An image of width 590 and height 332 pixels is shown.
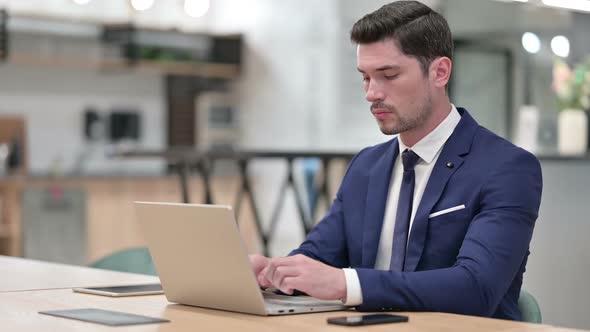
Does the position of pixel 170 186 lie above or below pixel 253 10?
below

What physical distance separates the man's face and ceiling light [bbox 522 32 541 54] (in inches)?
184

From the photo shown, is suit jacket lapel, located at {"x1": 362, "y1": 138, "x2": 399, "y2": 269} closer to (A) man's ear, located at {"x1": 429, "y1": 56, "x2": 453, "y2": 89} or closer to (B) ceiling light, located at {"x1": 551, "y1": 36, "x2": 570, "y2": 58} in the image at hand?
(A) man's ear, located at {"x1": 429, "y1": 56, "x2": 453, "y2": 89}

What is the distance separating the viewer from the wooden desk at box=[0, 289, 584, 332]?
1608mm

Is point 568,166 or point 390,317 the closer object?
point 390,317

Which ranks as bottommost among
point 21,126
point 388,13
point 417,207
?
point 21,126

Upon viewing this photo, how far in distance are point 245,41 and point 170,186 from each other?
1.91 m

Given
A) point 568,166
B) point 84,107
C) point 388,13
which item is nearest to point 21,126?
point 84,107

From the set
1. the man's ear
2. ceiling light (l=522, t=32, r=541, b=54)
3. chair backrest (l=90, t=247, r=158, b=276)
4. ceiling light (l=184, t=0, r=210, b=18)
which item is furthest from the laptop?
ceiling light (l=184, t=0, r=210, b=18)

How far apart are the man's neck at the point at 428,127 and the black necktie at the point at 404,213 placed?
0.03 metres

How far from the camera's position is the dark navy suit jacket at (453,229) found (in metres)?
1.82

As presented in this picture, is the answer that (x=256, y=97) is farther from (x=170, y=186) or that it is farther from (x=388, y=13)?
(x=388, y=13)

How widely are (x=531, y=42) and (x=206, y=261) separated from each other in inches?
205

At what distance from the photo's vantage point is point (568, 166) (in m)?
4.54

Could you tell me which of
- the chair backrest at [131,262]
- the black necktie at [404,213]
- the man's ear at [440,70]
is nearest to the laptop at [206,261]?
the black necktie at [404,213]
